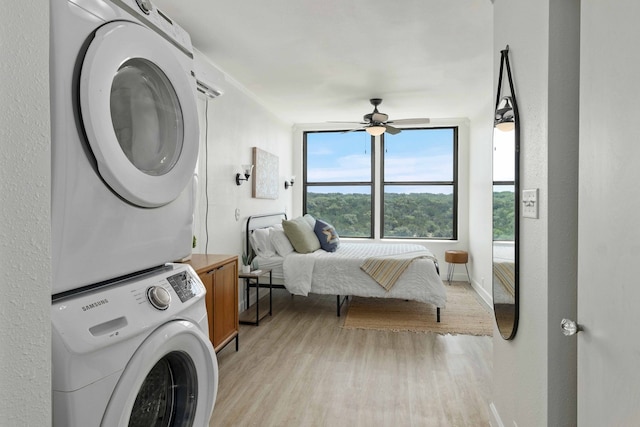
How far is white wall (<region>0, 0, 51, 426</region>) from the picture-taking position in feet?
2.04

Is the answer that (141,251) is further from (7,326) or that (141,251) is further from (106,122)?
(7,326)

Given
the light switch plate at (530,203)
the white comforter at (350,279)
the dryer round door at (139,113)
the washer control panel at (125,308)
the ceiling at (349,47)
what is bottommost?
the white comforter at (350,279)

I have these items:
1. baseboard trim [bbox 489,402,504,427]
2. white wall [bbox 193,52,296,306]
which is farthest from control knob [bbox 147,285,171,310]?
white wall [bbox 193,52,296,306]

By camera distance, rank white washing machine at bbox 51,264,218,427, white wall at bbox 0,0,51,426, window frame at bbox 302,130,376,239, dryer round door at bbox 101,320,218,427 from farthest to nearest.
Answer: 1. window frame at bbox 302,130,376,239
2. dryer round door at bbox 101,320,218,427
3. white washing machine at bbox 51,264,218,427
4. white wall at bbox 0,0,51,426

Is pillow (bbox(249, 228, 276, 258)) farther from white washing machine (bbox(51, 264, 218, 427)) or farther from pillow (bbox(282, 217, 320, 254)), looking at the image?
white washing machine (bbox(51, 264, 218, 427))

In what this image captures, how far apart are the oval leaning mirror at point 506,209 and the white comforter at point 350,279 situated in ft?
6.14

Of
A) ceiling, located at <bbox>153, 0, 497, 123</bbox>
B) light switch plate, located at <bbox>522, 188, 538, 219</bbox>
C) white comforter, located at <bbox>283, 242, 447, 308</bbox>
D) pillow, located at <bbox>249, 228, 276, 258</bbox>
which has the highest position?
ceiling, located at <bbox>153, 0, 497, 123</bbox>

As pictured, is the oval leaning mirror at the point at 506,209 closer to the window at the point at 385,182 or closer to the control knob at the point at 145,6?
the control knob at the point at 145,6

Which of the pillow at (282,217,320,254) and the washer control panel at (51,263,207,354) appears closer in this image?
the washer control panel at (51,263,207,354)

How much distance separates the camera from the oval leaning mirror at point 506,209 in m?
1.68

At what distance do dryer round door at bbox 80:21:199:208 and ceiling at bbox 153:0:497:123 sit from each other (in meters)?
1.52

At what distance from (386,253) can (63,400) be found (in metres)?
3.89

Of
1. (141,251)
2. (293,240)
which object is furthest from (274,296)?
(141,251)

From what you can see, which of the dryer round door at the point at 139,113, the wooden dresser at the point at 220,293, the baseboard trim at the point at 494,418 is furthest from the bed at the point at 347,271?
the dryer round door at the point at 139,113
